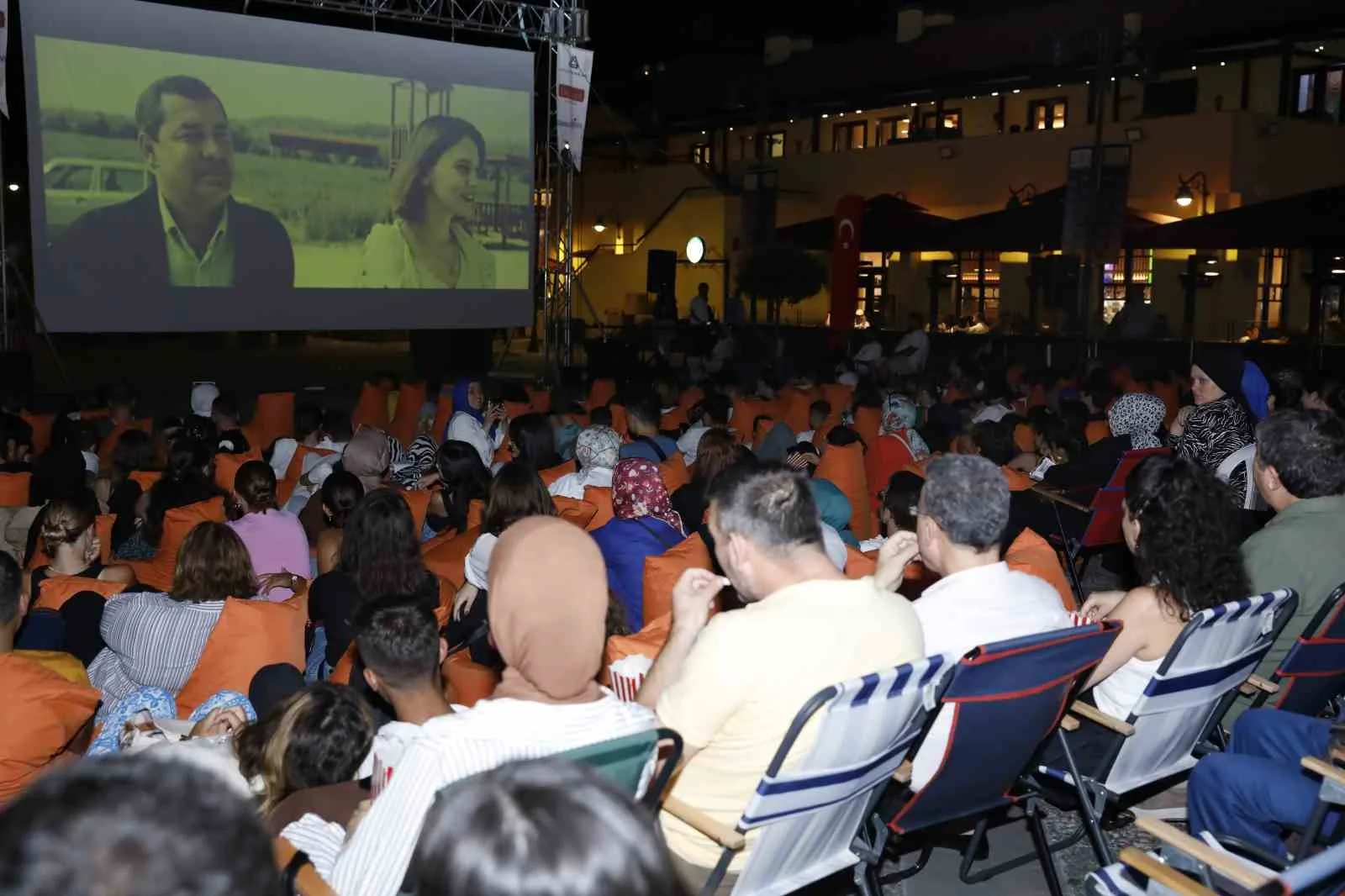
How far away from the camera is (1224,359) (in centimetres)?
601

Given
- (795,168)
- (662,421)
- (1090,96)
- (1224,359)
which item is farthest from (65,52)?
(795,168)

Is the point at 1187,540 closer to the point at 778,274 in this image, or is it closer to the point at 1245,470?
the point at 1245,470

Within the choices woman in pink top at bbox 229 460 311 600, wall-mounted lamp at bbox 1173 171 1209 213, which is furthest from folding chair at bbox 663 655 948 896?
wall-mounted lamp at bbox 1173 171 1209 213

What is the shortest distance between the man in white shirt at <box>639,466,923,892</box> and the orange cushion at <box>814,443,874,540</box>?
3.69 meters

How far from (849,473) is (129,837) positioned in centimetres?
567

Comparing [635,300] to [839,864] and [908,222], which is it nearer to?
[908,222]

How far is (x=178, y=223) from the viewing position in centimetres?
1211

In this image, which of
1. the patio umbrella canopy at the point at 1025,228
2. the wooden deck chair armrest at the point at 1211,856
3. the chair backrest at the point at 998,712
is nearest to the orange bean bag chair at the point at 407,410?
the chair backrest at the point at 998,712

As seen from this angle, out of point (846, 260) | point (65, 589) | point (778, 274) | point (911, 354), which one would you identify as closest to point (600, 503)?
point (65, 589)

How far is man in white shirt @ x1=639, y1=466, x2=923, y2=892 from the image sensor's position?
7.95 ft

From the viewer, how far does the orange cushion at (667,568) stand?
3.97 meters

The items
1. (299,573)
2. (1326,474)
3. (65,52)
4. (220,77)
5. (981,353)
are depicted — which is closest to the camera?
(1326,474)

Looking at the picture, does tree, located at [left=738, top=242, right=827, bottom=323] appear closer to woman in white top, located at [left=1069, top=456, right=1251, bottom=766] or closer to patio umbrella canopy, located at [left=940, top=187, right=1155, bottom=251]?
patio umbrella canopy, located at [left=940, top=187, right=1155, bottom=251]

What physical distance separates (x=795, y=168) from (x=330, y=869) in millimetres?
24959
